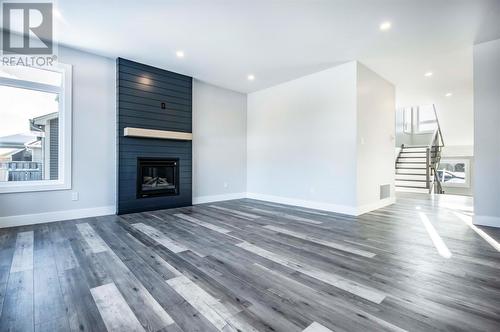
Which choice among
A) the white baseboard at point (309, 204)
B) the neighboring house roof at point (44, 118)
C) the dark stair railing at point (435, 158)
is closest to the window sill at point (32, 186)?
the neighboring house roof at point (44, 118)

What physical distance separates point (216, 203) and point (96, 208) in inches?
87.4

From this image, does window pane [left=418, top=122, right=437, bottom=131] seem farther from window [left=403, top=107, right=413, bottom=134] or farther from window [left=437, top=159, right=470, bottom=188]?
window [left=437, top=159, right=470, bottom=188]

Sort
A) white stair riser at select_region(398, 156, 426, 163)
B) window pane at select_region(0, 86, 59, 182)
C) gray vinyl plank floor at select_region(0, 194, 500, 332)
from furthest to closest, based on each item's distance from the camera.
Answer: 1. white stair riser at select_region(398, 156, 426, 163)
2. window pane at select_region(0, 86, 59, 182)
3. gray vinyl plank floor at select_region(0, 194, 500, 332)

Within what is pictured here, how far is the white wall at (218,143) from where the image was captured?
5.13 metres

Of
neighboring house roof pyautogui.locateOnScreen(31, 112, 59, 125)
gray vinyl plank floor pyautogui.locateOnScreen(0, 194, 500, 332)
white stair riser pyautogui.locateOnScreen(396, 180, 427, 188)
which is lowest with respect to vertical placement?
gray vinyl plank floor pyautogui.locateOnScreen(0, 194, 500, 332)

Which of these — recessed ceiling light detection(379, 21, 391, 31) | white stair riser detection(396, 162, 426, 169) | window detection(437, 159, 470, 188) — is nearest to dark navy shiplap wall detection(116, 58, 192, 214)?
recessed ceiling light detection(379, 21, 391, 31)

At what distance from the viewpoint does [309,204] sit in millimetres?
4617

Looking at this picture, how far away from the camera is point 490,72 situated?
3.34 m

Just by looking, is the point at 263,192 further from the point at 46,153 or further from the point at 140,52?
the point at 46,153

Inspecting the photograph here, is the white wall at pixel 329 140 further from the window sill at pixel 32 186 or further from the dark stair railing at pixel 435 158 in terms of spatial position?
the window sill at pixel 32 186

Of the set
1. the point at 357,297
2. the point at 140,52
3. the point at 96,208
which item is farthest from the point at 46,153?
the point at 357,297

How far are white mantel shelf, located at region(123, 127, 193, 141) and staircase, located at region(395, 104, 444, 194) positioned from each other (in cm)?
676

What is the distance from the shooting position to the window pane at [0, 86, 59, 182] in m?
3.32

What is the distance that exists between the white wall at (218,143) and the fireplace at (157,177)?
1.67ft
